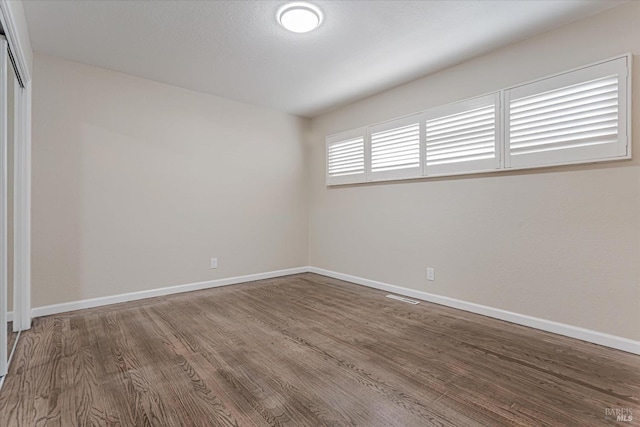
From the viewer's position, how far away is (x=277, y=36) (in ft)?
8.91

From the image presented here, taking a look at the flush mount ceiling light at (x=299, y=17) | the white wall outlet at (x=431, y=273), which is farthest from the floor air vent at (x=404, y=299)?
the flush mount ceiling light at (x=299, y=17)

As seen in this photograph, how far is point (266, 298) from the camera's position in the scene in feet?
12.1

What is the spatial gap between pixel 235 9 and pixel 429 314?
3.17 meters

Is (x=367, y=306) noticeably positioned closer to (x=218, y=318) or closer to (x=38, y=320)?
(x=218, y=318)

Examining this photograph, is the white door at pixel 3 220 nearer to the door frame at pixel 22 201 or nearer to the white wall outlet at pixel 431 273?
the door frame at pixel 22 201

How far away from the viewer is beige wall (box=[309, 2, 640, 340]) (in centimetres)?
232

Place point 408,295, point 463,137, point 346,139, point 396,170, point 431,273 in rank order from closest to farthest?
point 463,137
point 431,273
point 408,295
point 396,170
point 346,139

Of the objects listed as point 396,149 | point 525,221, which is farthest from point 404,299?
point 396,149

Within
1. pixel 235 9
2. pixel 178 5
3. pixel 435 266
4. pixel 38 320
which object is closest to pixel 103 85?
pixel 178 5

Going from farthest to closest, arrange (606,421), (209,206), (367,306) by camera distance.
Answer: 1. (209,206)
2. (367,306)
3. (606,421)

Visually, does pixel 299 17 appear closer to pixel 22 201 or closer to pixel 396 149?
pixel 396 149

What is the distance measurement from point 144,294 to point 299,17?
10.9ft

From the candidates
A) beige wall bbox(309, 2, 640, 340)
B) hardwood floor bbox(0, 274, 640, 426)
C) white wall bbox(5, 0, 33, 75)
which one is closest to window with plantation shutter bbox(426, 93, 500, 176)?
beige wall bbox(309, 2, 640, 340)

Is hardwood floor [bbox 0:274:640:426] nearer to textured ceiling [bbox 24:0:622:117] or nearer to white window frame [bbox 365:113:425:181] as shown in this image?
white window frame [bbox 365:113:425:181]
